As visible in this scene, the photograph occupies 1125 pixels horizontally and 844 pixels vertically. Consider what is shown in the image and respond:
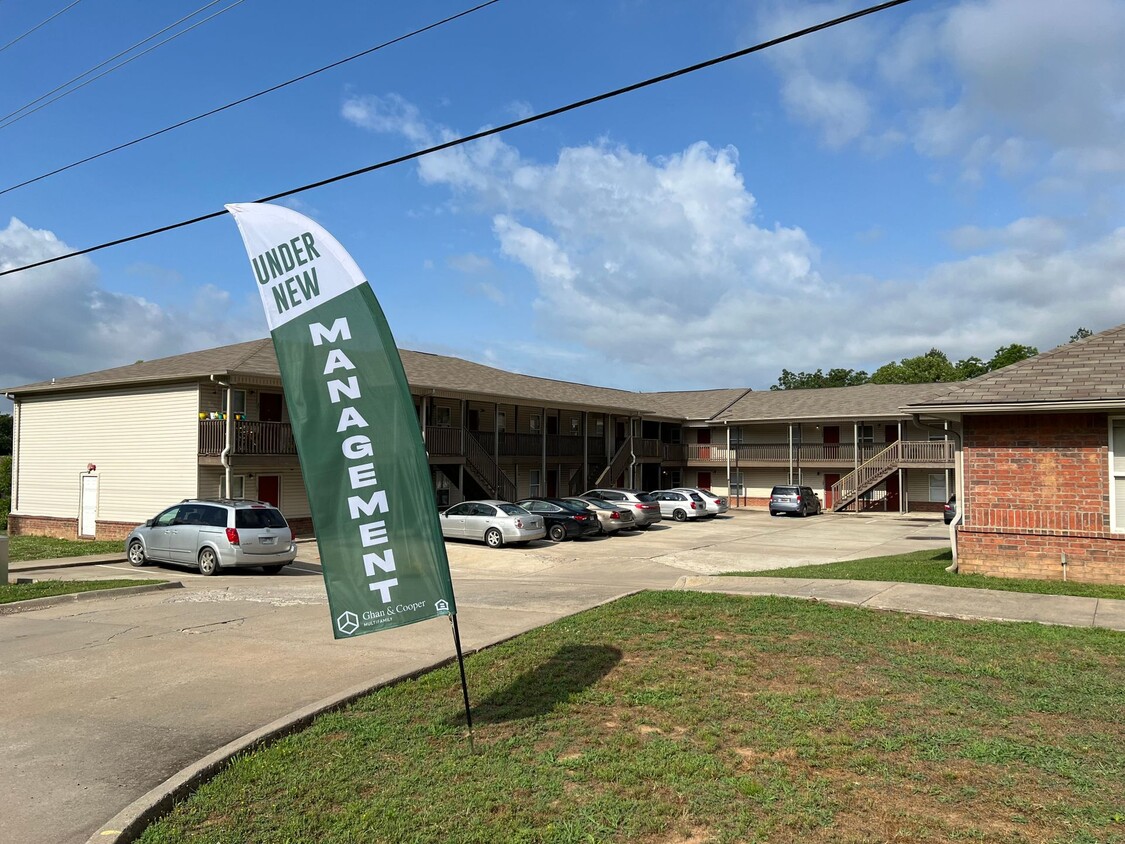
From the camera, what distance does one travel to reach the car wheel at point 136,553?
18406mm

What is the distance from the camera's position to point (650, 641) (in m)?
8.64

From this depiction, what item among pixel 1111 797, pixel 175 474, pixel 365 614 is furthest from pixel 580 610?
pixel 175 474

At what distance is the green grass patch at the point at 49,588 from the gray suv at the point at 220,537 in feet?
7.85

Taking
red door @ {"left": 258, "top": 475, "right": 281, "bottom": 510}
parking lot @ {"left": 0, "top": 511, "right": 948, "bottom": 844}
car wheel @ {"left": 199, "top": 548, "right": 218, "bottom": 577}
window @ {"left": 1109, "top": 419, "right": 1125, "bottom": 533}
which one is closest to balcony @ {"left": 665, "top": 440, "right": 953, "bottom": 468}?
parking lot @ {"left": 0, "top": 511, "right": 948, "bottom": 844}

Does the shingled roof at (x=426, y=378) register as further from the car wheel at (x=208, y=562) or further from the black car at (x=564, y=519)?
the black car at (x=564, y=519)

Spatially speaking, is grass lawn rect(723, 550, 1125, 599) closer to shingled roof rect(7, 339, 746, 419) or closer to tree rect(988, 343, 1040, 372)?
shingled roof rect(7, 339, 746, 419)

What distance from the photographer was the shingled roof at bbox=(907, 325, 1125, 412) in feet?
42.1

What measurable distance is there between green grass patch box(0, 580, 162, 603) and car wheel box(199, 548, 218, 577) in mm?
2368

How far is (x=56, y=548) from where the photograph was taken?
22906mm

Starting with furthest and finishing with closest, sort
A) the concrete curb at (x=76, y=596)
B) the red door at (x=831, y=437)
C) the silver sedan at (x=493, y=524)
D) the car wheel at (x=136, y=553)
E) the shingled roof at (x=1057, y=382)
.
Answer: the red door at (x=831, y=437) → the silver sedan at (x=493, y=524) → the car wheel at (x=136, y=553) → the shingled roof at (x=1057, y=382) → the concrete curb at (x=76, y=596)

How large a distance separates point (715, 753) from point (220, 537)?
13943mm

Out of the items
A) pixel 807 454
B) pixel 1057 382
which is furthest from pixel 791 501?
pixel 1057 382

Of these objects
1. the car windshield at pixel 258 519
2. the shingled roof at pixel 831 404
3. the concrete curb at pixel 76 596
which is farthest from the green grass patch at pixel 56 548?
the shingled roof at pixel 831 404

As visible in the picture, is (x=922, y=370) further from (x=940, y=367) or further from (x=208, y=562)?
(x=208, y=562)
